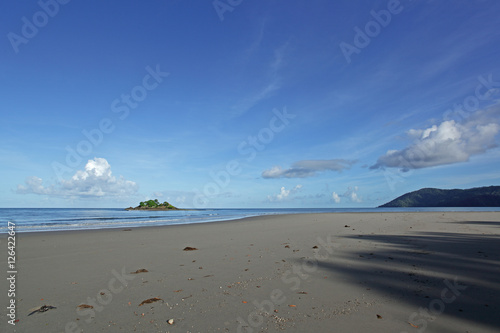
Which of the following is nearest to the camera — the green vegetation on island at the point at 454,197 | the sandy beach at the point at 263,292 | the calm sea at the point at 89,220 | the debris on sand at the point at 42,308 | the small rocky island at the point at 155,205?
the sandy beach at the point at 263,292

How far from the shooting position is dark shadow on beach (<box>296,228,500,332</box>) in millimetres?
4195

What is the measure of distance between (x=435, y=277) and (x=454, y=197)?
183635mm

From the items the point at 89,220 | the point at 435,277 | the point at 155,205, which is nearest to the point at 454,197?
the point at 155,205

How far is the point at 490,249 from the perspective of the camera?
902 centimetres

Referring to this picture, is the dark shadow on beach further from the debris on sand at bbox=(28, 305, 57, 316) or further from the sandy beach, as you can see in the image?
the debris on sand at bbox=(28, 305, 57, 316)

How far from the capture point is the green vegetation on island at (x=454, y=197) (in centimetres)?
13000

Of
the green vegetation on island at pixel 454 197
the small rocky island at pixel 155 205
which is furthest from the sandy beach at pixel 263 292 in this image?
the green vegetation on island at pixel 454 197

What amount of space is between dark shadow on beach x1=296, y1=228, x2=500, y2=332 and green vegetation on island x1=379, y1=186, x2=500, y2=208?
159 m

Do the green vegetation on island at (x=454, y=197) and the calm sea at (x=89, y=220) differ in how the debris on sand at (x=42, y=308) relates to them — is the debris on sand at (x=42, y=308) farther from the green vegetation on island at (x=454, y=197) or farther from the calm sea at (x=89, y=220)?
A: the green vegetation on island at (x=454, y=197)

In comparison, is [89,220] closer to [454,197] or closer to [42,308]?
[42,308]

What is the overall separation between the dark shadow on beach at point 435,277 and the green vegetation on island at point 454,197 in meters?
159

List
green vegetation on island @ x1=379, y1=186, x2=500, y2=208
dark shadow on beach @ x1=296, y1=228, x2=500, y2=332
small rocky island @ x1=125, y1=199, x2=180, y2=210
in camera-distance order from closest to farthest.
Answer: dark shadow on beach @ x1=296, y1=228, x2=500, y2=332
small rocky island @ x1=125, y1=199, x2=180, y2=210
green vegetation on island @ x1=379, y1=186, x2=500, y2=208

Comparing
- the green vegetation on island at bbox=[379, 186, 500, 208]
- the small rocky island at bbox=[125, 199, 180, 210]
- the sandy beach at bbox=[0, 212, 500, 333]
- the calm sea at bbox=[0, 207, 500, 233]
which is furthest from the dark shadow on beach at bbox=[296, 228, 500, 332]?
the green vegetation on island at bbox=[379, 186, 500, 208]

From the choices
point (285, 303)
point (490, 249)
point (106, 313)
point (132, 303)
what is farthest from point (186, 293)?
point (490, 249)
